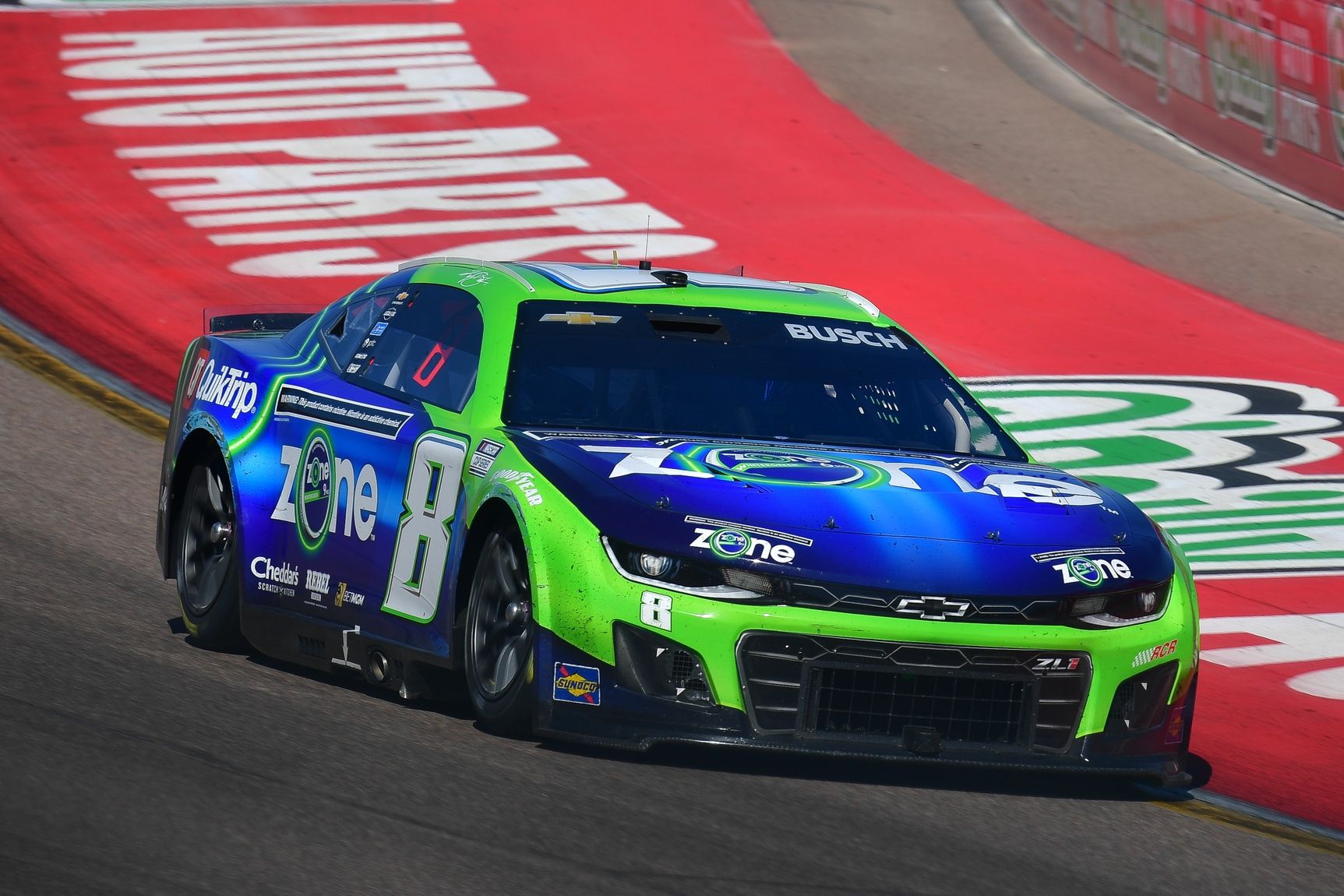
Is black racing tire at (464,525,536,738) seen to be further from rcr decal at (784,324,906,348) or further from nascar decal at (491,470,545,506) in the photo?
rcr decal at (784,324,906,348)

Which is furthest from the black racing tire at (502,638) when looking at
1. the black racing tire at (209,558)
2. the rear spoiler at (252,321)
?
the rear spoiler at (252,321)

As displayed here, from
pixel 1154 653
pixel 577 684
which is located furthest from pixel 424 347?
pixel 1154 653

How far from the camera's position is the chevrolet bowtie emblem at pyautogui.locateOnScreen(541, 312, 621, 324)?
6680mm

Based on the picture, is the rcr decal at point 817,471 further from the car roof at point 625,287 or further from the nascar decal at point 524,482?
the car roof at point 625,287

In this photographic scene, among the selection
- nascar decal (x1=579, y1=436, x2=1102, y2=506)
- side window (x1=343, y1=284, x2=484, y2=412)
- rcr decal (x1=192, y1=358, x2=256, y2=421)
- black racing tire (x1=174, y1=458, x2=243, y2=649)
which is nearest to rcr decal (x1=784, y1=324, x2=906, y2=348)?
nascar decal (x1=579, y1=436, x2=1102, y2=506)

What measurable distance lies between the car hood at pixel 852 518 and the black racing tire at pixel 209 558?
56.9 inches

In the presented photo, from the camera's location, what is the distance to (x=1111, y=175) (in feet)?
62.7

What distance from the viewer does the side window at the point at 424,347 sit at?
21.6 ft

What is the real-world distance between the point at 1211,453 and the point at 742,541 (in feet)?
21.5

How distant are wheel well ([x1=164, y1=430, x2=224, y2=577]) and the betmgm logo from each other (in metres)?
0.64

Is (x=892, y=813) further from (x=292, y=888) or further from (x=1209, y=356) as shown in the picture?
(x=1209, y=356)

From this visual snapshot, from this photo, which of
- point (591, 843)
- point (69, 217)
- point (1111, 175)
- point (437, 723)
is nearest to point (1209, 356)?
point (1111, 175)

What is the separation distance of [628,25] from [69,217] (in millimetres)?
8617

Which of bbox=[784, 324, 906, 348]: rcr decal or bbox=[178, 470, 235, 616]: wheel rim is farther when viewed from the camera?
bbox=[178, 470, 235, 616]: wheel rim
